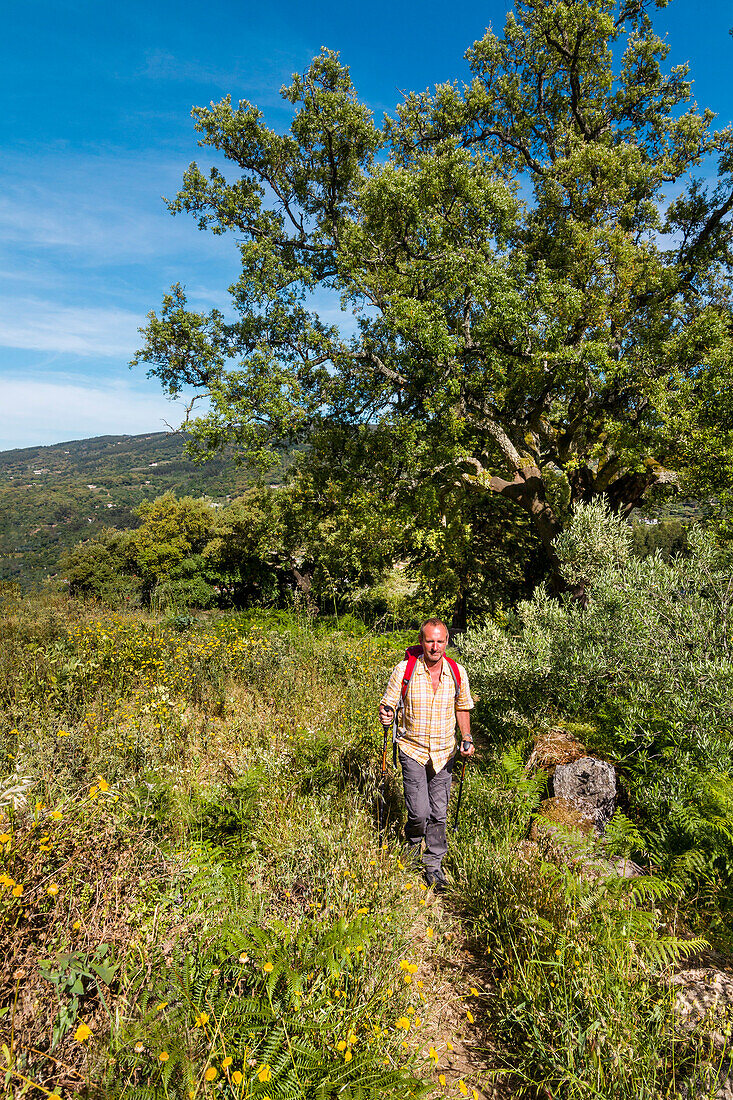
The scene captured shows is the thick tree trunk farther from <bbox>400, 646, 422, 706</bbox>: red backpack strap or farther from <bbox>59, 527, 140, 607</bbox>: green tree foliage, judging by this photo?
<bbox>59, 527, 140, 607</bbox>: green tree foliage

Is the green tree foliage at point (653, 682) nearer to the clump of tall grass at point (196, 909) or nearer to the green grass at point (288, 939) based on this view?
the green grass at point (288, 939)

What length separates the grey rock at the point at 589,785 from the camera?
4.38m

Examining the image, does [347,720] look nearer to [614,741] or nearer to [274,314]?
[614,741]

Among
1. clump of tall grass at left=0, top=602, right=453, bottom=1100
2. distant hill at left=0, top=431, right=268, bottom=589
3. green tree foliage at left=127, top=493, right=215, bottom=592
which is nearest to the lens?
clump of tall grass at left=0, top=602, right=453, bottom=1100

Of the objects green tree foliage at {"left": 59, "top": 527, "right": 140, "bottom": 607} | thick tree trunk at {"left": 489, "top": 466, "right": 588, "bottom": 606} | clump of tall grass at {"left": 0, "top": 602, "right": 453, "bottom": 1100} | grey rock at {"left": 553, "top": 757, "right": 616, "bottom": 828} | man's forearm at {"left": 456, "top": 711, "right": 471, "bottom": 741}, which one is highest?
thick tree trunk at {"left": 489, "top": 466, "right": 588, "bottom": 606}

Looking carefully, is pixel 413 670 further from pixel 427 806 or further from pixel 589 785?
pixel 589 785

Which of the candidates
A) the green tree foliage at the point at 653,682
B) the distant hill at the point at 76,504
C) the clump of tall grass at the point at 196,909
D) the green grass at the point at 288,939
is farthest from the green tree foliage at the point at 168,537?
the distant hill at the point at 76,504

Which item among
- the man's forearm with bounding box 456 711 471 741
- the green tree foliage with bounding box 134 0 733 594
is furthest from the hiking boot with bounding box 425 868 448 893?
the green tree foliage with bounding box 134 0 733 594

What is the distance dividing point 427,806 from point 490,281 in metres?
9.38

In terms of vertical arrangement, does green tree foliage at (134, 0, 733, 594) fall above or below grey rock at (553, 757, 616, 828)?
above

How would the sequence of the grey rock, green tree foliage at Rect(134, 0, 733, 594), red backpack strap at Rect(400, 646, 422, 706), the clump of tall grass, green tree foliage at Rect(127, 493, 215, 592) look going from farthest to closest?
green tree foliage at Rect(127, 493, 215, 592) → green tree foliage at Rect(134, 0, 733, 594) → the grey rock → red backpack strap at Rect(400, 646, 422, 706) → the clump of tall grass

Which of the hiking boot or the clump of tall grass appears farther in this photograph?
the hiking boot

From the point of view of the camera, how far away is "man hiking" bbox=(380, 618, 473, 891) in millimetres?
3891

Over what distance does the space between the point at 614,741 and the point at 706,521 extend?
5.99m
